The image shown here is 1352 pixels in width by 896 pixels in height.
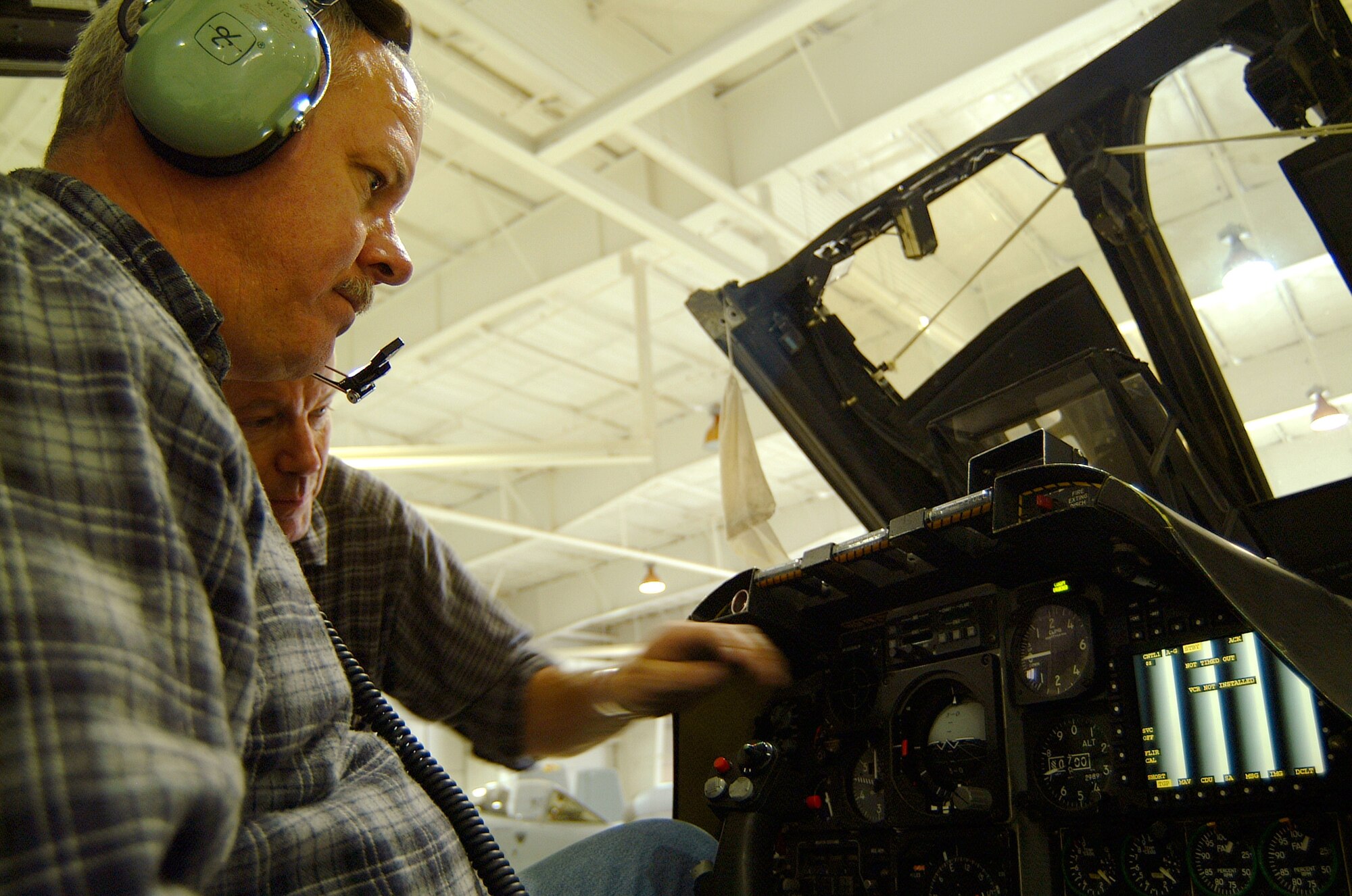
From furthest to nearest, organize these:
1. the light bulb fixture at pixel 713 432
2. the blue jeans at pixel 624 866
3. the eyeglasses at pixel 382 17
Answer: the light bulb fixture at pixel 713 432 < the blue jeans at pixel 624 866 < the eyeglasses at pixel 382 17

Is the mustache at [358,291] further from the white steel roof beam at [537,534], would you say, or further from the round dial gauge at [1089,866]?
the white steel roof beam at [537,534]

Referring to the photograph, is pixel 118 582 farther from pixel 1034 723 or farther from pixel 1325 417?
pixel 1325 417

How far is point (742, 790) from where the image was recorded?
1.84 m

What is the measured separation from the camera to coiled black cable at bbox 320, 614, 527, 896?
3.92 feet

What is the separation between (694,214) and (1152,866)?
522 cm

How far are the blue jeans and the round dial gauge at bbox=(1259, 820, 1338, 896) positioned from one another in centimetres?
83

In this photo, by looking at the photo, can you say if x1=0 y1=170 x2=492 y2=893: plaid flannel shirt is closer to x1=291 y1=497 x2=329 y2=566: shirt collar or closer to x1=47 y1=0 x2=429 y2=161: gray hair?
x1=47 y1=0 x2=429 y2=161: gray hair

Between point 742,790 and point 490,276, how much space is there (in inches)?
230

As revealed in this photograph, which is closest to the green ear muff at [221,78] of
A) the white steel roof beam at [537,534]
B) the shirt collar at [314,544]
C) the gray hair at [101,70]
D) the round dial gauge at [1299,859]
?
the gray hair at [101,70]

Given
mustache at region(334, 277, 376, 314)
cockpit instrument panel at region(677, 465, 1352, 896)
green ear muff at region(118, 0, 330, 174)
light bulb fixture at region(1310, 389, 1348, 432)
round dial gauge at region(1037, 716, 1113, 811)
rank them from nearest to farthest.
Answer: green ear muff at region(118, 0, 330, 174)
mustache at region(334, 277, 376, 314)
cockpit instrument panel at region(677, 465, 1352, 896)
round dial gauge at region(1037, 716, 1113, 811)
light bulb fixture at region(1310, 389, 1348, 432)

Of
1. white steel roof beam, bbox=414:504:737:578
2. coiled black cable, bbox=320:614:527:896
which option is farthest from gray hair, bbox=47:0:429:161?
white steel roof beam, bbox=414:504:737:578

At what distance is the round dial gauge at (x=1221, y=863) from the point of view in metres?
1.33

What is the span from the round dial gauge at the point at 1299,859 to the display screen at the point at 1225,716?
74 millimetres

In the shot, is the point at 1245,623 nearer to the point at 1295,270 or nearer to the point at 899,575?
the point at 899,575
